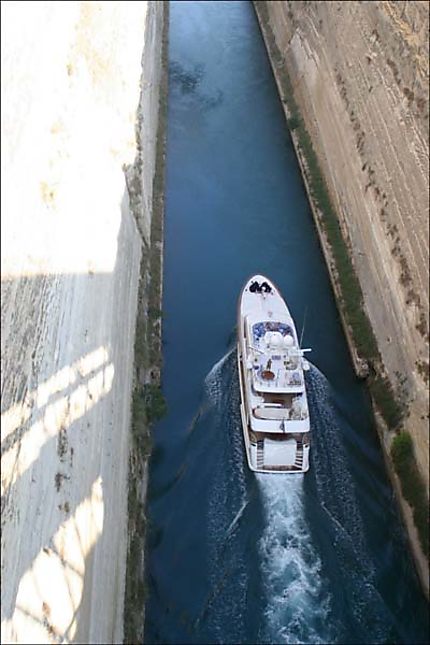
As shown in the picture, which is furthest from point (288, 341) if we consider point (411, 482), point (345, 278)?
point (345, 278)

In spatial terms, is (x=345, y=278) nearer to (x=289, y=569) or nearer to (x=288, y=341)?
(x=288, y=341)

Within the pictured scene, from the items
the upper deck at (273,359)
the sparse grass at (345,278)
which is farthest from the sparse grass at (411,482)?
the upper deck at (273,359)

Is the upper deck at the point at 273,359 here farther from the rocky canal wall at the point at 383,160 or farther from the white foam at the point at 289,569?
the rocky canal wall at the point at 383,160

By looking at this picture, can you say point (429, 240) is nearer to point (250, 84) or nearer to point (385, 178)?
point (385, 178)

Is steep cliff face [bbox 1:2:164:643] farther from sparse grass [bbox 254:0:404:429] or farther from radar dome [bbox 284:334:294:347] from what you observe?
sparse grass [bbox 254:0:404:429]

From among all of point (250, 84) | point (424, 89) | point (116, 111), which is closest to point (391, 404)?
point (424, 89)

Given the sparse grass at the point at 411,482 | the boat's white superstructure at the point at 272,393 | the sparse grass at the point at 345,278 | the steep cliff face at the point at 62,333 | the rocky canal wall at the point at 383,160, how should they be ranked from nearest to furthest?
the steep cliff face at the point at 62,333 → the sparse grass at the point at 411,482 → the boat's white superstructure at the point at 272,393 → the rocky canal wall at the point at 383,160 → the sparse grass at the point at 345,278

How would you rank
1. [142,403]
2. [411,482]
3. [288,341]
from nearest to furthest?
[411,482] < [142,403] < [288,341]
